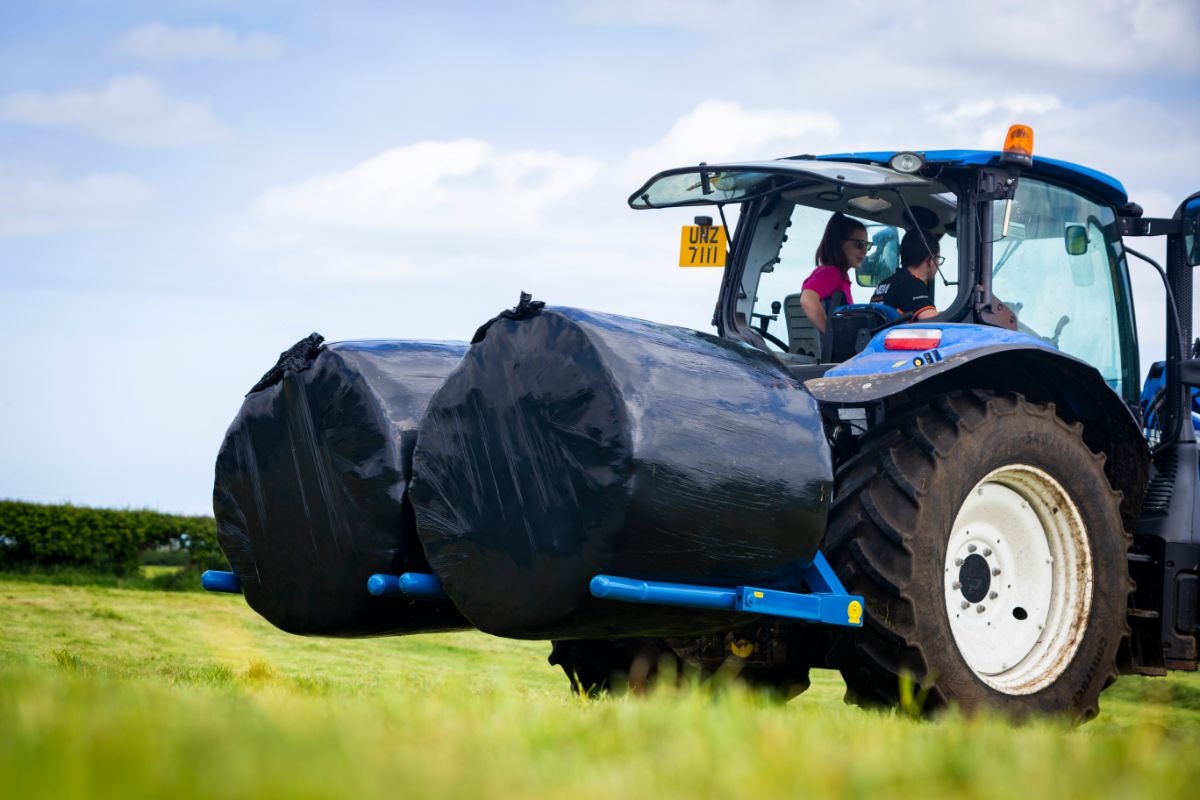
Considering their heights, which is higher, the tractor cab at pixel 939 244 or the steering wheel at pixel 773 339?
the tractor cab at pixel 939 244

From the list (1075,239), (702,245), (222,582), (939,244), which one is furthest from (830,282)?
(222,582)

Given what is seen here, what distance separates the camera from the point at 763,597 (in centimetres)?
416

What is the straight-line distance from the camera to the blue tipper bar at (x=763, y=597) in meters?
3.90

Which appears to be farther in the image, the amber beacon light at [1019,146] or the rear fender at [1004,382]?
the amber beacon light at [1019,146]

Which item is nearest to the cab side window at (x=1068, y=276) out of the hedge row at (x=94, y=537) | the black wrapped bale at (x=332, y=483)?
the black wrapped bale at (x=332, y=483)

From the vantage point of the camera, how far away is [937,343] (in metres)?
5.00

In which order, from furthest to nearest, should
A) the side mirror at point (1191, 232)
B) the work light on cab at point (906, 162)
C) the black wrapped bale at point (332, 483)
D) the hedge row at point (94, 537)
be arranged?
the hedge row at point (94, 537) → the side mirror at point (1191, 232) → the work light on cab at point (906, 162) → the black wrapped bale at point (332, 483)

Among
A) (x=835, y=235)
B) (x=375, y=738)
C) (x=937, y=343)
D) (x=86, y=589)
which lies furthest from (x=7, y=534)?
(x=375, y=738)

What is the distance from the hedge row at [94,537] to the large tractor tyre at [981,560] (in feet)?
44.1

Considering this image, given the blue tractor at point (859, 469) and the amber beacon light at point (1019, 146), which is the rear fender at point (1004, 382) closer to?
the blue tractor at point (859, 469)

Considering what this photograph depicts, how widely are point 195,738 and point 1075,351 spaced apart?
5.32 m

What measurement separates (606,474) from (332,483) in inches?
50.4

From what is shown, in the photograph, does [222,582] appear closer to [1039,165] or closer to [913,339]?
[913,339]

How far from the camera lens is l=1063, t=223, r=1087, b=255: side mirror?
6344mm
